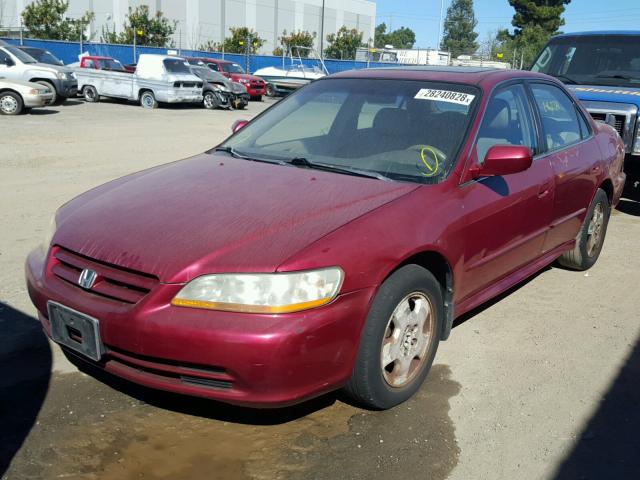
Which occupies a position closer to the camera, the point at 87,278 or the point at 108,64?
the point at 87,278

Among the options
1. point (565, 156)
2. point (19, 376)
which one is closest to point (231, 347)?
point (19, 376)

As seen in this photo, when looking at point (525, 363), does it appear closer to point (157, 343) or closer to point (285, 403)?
point (285, 403)

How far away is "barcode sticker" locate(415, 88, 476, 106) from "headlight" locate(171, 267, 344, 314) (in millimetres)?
1796

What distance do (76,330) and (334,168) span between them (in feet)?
5.45

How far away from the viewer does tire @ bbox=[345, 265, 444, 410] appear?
3.04m

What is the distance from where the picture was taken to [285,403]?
284 centimetres

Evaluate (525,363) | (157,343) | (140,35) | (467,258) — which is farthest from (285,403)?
(140,35)

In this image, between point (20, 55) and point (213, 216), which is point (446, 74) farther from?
point (20, 55)

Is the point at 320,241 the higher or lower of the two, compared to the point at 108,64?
Answer: lower

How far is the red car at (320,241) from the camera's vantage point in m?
2.77

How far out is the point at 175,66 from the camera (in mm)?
23047

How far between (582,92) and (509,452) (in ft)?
20.3

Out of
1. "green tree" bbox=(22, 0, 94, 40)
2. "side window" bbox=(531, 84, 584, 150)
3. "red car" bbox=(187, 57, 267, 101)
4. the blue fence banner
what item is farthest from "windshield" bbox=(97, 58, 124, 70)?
"side window" bbox=(531, 84, 584, 150)

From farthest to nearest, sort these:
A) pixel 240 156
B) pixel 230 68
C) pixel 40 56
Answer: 1. pixel 230 68
2. pixel 40 56
3. pixel 240 156
